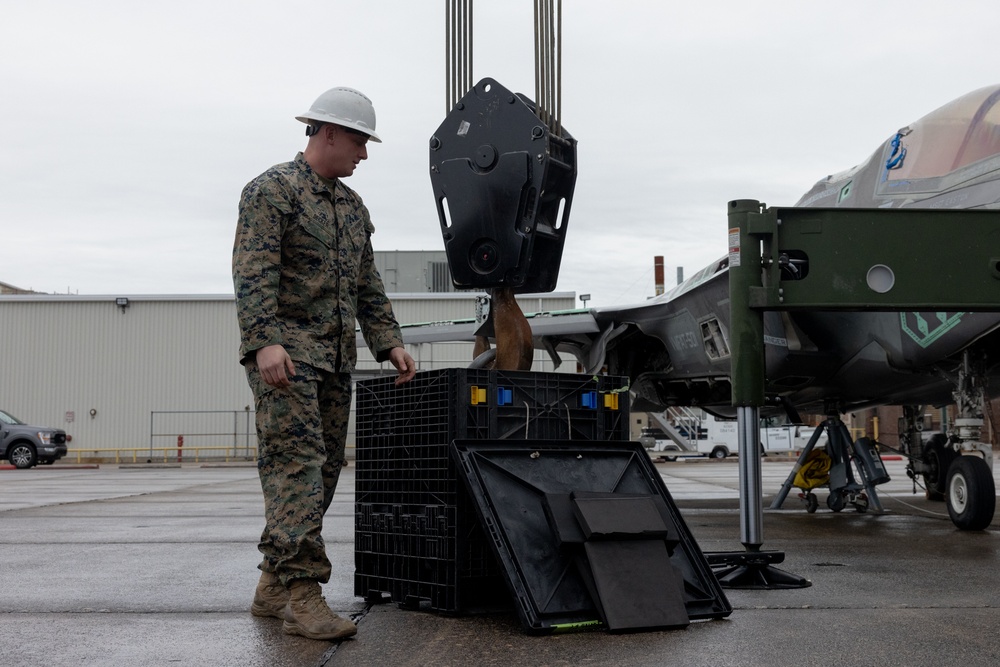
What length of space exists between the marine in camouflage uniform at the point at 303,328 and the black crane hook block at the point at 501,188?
889 millimetres

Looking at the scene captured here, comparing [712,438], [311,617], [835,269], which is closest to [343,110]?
[311,617]

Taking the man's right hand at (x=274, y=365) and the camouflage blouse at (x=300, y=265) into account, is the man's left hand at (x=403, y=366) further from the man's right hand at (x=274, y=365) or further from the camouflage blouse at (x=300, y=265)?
the man's right hand at (x=274, y=365)

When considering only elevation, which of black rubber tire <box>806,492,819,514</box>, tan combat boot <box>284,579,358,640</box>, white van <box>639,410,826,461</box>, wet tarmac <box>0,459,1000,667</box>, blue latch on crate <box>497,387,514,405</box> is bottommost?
white van <box>639,410,826,461</box>

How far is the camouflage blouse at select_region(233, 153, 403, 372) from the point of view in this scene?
12.4ft

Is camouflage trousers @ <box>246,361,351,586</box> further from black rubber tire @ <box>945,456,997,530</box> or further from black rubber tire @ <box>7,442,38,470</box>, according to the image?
black rubber tire @ <box>7,442,38,470</box>

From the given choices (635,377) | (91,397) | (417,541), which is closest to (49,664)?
(417,541)

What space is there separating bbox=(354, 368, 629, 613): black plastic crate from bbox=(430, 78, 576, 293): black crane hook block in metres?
0.92

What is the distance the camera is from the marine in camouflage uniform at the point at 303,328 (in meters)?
3.72

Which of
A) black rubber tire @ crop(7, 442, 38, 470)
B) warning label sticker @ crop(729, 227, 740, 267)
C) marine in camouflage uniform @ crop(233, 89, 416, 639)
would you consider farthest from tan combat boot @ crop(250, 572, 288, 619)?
black rubber tire @ crop(7, 442, 38, 470)

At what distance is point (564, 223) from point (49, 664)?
122 inches

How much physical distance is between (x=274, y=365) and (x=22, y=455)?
27.2 metres

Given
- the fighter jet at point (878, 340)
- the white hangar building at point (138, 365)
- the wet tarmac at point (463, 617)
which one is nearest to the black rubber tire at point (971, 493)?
the fighter jet at point (878, 340)

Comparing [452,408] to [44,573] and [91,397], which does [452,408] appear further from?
[91,397]

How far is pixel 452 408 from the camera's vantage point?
155 inches
